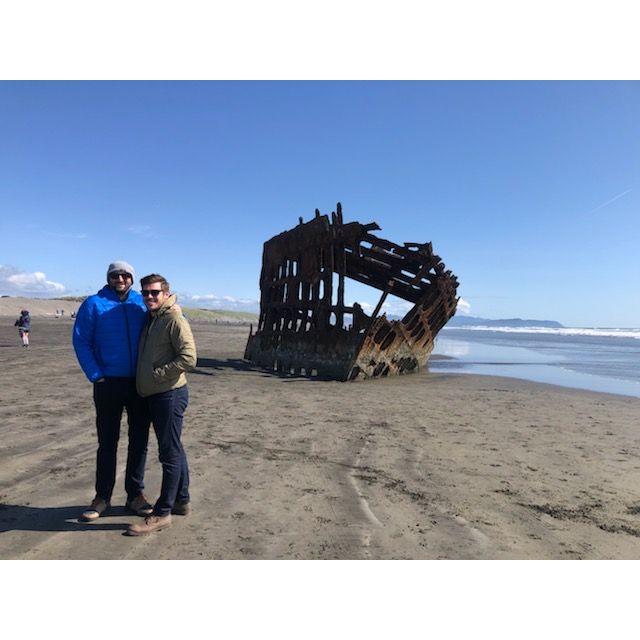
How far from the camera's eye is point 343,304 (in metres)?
11.6

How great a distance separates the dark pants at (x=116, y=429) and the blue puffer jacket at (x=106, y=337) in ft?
0.34

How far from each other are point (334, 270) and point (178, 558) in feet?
32.3

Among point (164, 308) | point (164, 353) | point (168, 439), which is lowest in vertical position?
point (168, 439)

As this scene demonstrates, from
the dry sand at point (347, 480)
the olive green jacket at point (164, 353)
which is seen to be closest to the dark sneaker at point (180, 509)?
the dry sand at point (347, 480)

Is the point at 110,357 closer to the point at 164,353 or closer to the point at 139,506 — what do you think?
the point at 164,353

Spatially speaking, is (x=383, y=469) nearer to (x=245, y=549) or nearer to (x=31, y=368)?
(x=245, y=549)

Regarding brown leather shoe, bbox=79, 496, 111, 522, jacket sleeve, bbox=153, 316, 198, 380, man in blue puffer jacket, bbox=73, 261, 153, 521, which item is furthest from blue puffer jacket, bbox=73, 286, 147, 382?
brown leather shoe, bbox=79, 496, 111, 522

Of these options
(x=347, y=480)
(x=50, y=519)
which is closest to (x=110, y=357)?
(x=50, y=519)

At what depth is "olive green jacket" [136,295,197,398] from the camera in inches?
126

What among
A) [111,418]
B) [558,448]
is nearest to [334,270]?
[558,448]

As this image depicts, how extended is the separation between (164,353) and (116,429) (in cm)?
72

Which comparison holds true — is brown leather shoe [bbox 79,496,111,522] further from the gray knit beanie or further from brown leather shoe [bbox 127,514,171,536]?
the gray knit beanie

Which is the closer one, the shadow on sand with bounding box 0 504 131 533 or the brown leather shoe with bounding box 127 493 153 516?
the shadow on sand with bounding box 0 504 131 533

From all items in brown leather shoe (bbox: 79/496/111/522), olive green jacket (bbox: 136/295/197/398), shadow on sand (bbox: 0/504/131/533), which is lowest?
shadow on sand (bbox: 0/504/131/533)
